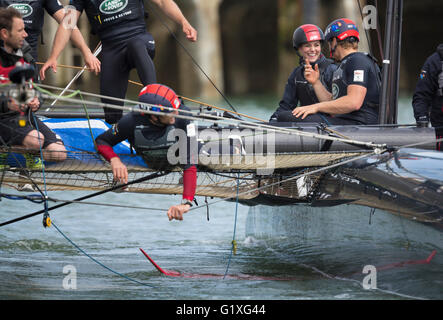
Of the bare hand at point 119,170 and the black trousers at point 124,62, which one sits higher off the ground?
the black trousers at point 124,62

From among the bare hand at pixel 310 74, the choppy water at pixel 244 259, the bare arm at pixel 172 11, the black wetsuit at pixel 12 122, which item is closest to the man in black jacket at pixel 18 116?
the black wetsuit at pixel 12 122

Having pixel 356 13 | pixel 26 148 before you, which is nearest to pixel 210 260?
pixel 26 148

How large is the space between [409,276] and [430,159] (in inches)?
25.7

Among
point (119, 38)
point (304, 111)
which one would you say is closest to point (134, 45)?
point (119, 38)

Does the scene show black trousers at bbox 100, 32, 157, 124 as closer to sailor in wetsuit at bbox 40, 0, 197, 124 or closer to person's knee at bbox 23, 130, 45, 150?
sailor in wetsuit at bbox 40, 0, 197, 124

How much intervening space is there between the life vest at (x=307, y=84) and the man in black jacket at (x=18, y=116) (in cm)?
183

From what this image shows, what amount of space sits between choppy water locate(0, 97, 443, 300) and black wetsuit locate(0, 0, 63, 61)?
1575 mm

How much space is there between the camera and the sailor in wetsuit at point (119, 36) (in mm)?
4957

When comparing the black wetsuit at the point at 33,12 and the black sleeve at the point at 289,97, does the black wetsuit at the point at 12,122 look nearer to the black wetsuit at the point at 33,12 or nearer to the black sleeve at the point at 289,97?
the black wetsuit at the point at 33,12

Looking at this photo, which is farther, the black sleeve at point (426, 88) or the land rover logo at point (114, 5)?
the black sleeve at point (426, 88)

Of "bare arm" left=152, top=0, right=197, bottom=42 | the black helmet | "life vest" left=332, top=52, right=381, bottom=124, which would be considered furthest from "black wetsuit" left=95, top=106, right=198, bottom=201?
the black helmet

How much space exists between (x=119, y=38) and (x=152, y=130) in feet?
3.11
